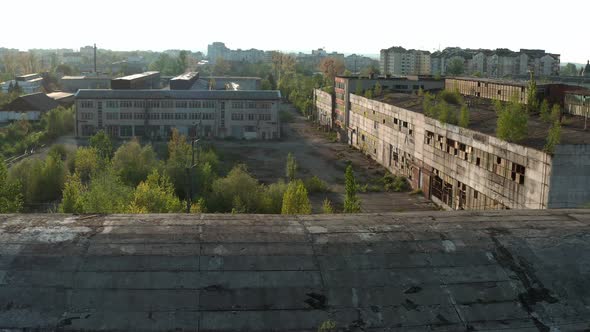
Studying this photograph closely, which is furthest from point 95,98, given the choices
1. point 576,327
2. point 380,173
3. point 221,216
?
point 576,327

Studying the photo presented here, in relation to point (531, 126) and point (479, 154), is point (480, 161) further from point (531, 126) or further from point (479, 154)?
point (531, 126)

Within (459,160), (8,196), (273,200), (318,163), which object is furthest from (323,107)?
(8,196)

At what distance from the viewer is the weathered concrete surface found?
23.4ft

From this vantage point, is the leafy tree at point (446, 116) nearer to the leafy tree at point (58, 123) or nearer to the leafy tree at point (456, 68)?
the leafy tree at point (58, 123)

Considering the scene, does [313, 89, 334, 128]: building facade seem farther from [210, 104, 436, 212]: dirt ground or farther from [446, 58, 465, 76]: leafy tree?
[446, 58, 465, 76]: leafy tree

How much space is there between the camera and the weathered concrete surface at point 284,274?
7141 millimetres

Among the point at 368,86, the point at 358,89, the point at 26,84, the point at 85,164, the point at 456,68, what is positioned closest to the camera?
the point at 85,164

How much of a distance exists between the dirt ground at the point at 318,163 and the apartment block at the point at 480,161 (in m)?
1.41

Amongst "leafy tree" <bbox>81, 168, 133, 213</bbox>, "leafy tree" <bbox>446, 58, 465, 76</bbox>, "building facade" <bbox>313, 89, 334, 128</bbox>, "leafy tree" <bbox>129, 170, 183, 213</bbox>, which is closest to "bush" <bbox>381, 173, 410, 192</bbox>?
"leafy tree" <bbox>129, 170, 183, 213</bbox>

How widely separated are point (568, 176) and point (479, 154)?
5.02 meters

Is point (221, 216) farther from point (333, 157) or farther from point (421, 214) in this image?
point (333, 157)

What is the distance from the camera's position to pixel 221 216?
9.32m

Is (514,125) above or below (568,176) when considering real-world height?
above

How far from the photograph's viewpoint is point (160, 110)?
47906mm
